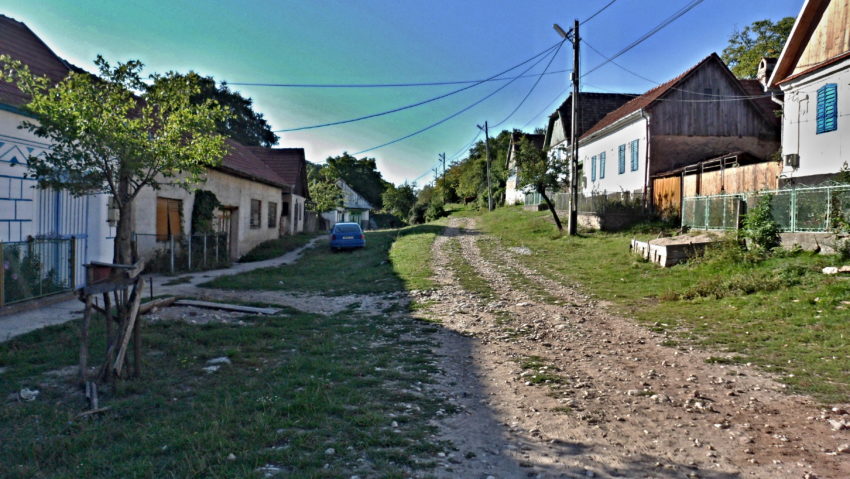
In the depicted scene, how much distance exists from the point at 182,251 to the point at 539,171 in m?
14.7

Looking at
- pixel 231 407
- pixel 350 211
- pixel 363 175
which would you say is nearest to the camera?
pixel 231 407

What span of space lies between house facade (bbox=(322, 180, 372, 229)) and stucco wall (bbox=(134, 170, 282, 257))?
24797 millimetres

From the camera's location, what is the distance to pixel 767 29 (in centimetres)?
3266

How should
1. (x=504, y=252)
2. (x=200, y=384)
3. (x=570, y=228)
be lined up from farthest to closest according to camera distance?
(x=570, y=228)
(x=504, y=252)
(x=200, y=384)

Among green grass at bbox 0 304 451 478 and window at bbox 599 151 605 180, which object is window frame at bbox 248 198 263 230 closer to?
green grass at bbox 0 304 451 478

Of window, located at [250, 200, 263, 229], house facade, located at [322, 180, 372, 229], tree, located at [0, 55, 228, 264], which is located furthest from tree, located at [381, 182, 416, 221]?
tree, located at [0, 55, 228, 264]

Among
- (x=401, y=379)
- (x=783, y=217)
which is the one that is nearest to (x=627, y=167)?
(x=783, y=217)

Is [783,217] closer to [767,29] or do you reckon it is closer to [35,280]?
[35,280]

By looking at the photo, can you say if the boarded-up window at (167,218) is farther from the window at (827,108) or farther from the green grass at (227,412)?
the window at (827,108)

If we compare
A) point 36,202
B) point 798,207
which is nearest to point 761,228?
point 798,207

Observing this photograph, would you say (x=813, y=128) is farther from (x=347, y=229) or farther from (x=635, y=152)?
(x=347, y=229)

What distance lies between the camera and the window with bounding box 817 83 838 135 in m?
14.3

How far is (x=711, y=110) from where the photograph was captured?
76.7 feet

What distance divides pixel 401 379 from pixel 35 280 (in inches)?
313
